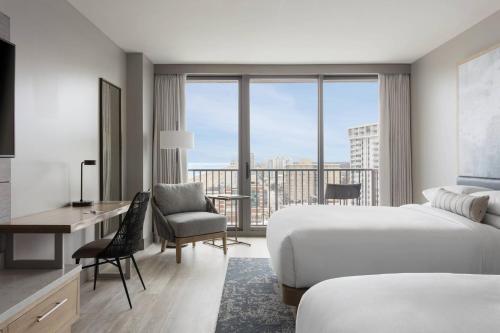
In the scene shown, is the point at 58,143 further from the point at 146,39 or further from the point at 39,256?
the point at 146,39

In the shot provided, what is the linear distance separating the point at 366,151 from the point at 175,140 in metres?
3.16

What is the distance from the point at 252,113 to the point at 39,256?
372 centimetres

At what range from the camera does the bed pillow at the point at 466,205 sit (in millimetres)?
2891

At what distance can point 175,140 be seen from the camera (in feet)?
16.9

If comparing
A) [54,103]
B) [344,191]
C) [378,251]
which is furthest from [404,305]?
[344,191]

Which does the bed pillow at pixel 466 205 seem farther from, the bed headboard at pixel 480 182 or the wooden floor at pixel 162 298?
A: the wooden floor at pixel 162 298

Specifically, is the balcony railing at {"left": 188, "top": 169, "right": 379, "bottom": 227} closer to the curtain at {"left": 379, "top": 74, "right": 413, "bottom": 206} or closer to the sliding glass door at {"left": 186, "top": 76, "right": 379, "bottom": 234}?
the sliding glass door at {"left": 186, "top": 76, "right": 379, "bottom": 234}

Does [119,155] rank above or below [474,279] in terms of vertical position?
above

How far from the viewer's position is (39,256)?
290 centimetres

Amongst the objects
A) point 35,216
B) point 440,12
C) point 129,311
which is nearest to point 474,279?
point 129,311

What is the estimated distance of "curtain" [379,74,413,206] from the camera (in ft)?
18.4

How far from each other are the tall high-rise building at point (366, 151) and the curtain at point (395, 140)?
28 cm

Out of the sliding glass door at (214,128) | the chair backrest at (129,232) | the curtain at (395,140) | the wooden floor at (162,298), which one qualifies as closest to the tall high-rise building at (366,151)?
the curtain at (395,140)

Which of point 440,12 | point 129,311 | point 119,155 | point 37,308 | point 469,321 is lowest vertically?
point 129,311
